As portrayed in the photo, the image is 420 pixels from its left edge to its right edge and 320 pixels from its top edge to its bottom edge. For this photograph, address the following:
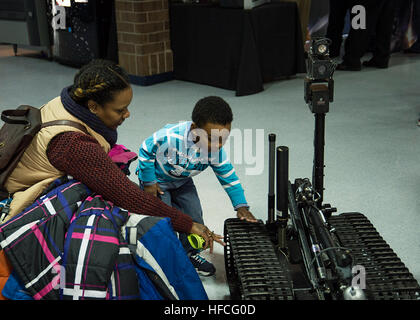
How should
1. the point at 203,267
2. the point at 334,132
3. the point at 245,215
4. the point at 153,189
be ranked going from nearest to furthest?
the point at 245,215 < the point at 153,189 < the point at 203,267 < the point at 334,132

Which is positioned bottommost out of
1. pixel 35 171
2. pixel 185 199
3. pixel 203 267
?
pixel 203 267

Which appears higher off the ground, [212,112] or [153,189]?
[212,112]

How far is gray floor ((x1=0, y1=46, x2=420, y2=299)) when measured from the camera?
2.89m

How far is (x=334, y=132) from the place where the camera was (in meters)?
4.28

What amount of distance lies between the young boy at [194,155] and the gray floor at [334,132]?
0.40m

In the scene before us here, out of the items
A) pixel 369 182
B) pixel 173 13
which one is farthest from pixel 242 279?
pixel 173 13

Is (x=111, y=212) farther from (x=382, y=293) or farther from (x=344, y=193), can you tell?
(x=344, y=193)

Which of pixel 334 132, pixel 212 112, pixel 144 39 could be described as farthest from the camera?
pixel 144 39

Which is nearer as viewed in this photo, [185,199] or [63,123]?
[63,123]

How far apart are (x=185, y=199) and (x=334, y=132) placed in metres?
2.22

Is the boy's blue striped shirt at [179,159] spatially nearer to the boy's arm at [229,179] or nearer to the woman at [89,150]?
the boy's arm at [229,179]

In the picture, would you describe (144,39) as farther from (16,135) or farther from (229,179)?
(16,135)

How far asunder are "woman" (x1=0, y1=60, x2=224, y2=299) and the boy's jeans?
54 cm

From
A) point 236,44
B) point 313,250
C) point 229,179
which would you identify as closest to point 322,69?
point 229,179
